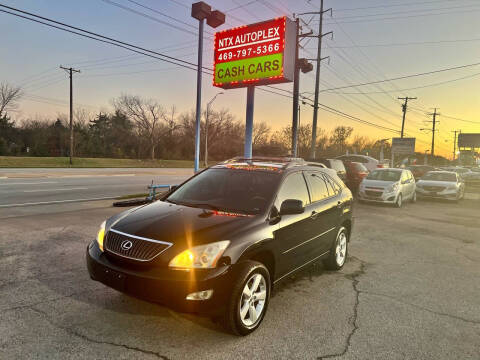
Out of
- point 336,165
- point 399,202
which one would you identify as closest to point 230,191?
point 336,165

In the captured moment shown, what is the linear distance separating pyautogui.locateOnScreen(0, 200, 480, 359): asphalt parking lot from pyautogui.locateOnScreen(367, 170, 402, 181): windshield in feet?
27.6

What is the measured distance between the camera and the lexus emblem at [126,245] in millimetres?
3042

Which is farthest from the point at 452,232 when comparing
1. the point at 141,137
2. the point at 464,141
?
the point at 464,141

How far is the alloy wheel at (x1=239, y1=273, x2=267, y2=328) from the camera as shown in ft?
10.1

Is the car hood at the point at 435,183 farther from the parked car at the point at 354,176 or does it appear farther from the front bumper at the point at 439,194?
the parked car at the point at 354,176

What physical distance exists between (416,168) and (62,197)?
26.6 metres

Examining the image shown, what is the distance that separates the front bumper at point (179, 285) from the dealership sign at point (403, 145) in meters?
52.9

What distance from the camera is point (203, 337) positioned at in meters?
3.01

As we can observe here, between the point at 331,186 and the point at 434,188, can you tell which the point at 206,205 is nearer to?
the point at 331,186

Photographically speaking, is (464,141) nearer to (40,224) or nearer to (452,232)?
(452,232)

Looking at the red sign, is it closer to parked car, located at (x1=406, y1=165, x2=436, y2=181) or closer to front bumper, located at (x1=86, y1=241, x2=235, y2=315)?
front bumper, located at (x1=86, y1=241, x2=235, y2=315)

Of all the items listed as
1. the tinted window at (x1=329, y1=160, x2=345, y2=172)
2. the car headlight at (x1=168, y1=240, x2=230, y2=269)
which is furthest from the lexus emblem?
the tinted window at (x1=329, y1=160, x2=345, y2=172)

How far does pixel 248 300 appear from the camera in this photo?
3133mm

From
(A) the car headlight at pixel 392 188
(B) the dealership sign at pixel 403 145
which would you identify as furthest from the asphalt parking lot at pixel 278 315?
(B) the dealership sign at pixel 403 145
